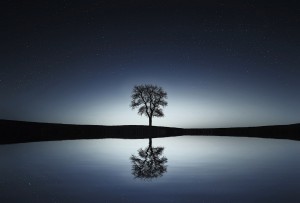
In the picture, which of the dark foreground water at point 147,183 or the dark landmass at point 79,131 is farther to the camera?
the dark landmass at point 79,131

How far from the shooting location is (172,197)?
8.99 meters

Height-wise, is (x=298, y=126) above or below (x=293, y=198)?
above

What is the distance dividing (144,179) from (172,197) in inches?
110

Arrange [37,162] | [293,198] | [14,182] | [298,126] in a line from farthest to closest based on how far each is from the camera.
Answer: [298,126] → [37,162] → [14,182] → [293,198]

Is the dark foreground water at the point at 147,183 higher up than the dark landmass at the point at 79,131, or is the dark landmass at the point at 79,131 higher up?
the dark landmass at the point at 79,131

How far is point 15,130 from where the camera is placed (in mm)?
57719

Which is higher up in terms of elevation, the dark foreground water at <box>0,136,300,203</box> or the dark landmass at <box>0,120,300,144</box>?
the dark landmass at <box>0,120,300,144</box>

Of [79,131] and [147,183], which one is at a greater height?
[79,131]

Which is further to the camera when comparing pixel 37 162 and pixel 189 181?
pixel 37 162

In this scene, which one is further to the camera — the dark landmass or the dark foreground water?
the dark landmass

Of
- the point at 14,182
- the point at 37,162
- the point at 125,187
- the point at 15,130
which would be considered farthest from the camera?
the point at 15,130

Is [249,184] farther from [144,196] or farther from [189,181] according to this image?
[144,196]

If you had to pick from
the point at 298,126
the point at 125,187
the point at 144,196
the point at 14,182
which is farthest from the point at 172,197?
the point at 298,126

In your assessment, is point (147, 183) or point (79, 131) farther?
point (79, 131)
